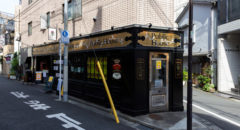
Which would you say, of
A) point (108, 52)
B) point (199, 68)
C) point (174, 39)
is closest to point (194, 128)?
point (174, 39)

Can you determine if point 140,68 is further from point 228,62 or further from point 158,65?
point 228,62

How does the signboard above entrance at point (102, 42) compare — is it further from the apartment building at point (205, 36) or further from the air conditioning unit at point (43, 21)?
the apartment building at point (205, 36)

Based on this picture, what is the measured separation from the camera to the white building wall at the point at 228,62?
40.6ft

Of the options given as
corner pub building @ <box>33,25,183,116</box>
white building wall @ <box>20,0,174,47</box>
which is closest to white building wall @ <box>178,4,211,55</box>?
white building wall @ <box>20,0,174,47</box>

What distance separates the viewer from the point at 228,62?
41.0ft

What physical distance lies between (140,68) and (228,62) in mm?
9437

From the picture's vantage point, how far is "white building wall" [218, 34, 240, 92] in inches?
488

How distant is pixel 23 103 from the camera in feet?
27.3

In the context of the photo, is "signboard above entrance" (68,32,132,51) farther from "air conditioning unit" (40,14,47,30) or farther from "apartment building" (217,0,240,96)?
"apartment building" (217,0,240,96)

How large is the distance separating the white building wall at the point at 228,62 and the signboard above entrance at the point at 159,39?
23.1 feet

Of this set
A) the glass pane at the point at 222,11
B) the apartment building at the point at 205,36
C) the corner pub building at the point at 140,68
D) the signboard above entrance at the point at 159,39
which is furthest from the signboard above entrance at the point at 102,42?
the apartment building at the point at 205,36

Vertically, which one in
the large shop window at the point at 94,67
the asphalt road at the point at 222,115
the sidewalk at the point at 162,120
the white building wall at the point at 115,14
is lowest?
the asphalt road at the point at 222,115

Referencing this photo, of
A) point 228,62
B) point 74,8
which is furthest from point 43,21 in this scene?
point 228,62

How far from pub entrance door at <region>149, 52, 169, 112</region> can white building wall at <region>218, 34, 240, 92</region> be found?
7.47 m
